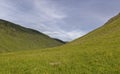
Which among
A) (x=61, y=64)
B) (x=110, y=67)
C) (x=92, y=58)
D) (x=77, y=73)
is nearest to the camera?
(x=77, y=73)

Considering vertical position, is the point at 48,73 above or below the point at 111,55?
below

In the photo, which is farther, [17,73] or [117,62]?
[117,62]

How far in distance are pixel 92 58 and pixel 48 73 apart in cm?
869

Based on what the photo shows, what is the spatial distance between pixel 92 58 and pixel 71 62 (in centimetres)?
332

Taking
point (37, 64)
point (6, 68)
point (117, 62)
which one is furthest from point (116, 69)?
point (6, 68)

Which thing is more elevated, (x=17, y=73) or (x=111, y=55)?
(x=111, y=55)

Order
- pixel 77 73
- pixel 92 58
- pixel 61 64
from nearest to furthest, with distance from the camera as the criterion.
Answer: pixel 77 73 → pixel 61 64 → pixel 92 58

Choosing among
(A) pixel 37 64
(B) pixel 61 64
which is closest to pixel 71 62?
(B) pixel 61 64

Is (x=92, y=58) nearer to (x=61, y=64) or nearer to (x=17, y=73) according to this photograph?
(x=61, y=64)

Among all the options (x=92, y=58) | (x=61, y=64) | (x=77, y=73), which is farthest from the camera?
(x=92, y=58)

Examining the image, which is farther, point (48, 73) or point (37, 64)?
point (37, 64)

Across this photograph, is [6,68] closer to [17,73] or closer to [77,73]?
[17,73]

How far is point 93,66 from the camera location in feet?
89.5

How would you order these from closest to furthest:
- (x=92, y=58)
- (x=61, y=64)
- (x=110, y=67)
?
(x=110, y=67) < (x=61, y=64) < (x=92, y=58)
